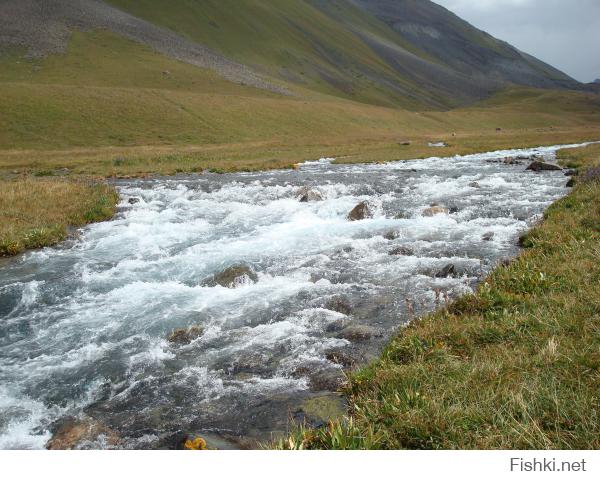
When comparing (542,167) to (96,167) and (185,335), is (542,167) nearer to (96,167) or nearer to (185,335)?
(185,335)

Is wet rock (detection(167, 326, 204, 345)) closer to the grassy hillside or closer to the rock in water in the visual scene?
the rock in water

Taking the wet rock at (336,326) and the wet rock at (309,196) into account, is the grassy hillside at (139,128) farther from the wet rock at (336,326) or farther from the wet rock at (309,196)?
the wet rock at (336,326)

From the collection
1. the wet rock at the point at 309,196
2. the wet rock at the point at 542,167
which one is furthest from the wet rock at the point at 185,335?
the wet rock at the point at 542,167

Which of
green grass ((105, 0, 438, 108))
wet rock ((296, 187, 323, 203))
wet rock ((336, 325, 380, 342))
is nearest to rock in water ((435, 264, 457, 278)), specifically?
wet rock ((336, 325, 380, 342))

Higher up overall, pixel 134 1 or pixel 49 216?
pixel 134 1

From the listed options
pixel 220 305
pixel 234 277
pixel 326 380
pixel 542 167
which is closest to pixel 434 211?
pixel 234 277

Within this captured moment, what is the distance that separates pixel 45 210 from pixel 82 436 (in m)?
18.6

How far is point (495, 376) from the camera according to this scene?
5746mm

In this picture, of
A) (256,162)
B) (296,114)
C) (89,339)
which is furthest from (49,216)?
(296,114)

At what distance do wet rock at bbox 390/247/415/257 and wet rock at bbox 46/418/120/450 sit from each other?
10.5 meters

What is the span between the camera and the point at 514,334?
23.4ft

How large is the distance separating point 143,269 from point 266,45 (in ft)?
599

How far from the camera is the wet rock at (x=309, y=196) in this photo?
2644 centimetres
